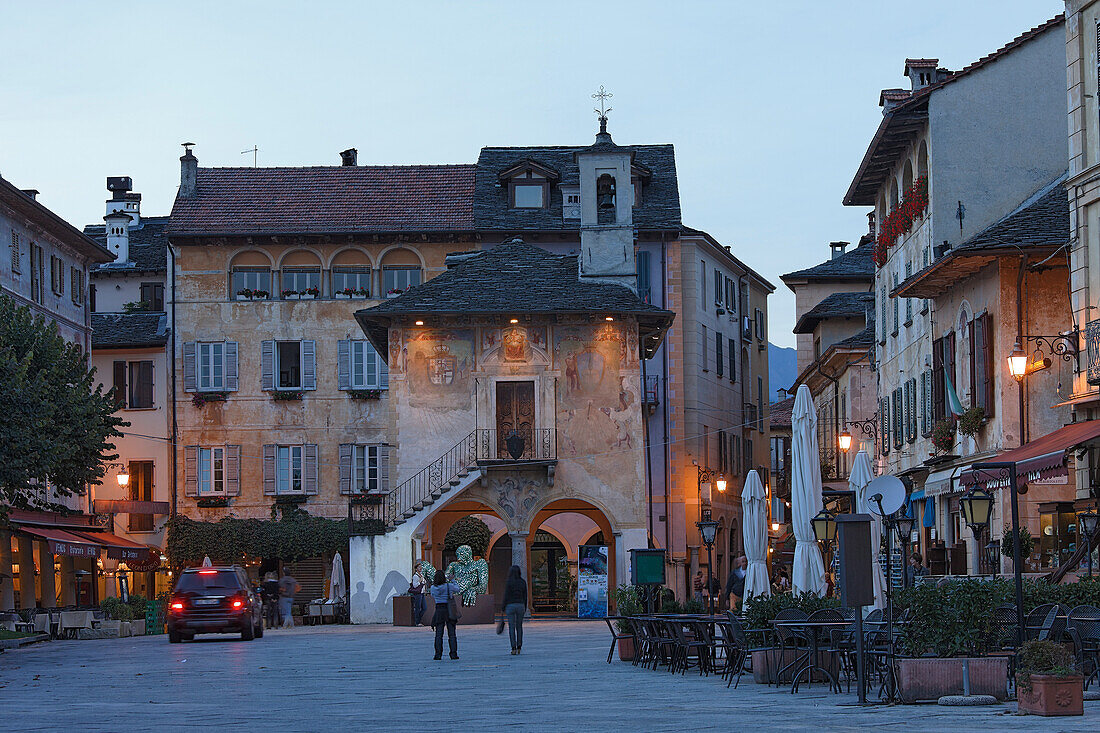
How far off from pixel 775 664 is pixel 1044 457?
21.4 ft

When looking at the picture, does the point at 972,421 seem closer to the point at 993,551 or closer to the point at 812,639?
the point at 993,551

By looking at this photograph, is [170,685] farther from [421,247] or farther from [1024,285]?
[421,247]

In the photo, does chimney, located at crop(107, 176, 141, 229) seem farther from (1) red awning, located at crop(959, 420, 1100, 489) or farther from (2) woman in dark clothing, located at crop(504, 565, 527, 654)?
(1) red awning, located at crop(959, 420, 1100, 489)

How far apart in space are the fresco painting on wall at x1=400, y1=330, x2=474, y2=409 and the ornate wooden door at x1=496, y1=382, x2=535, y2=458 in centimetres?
87

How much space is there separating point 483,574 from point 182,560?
1434cm

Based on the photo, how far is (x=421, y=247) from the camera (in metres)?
55.3

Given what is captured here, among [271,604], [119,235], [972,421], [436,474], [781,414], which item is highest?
[119,235]

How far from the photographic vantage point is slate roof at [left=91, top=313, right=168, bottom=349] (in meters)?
55.2

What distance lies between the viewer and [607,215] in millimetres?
48062

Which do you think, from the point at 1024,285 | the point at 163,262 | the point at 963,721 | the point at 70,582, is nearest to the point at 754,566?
the point at 1024,285

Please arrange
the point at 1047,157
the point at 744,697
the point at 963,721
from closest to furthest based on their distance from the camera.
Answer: the point at 963,721 < the point at 744,697 < the point at 1047,157

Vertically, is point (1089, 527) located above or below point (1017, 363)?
below

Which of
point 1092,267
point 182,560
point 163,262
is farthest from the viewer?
point 163,262

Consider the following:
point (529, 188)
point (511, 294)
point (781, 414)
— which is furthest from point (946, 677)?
point (781, 414)
